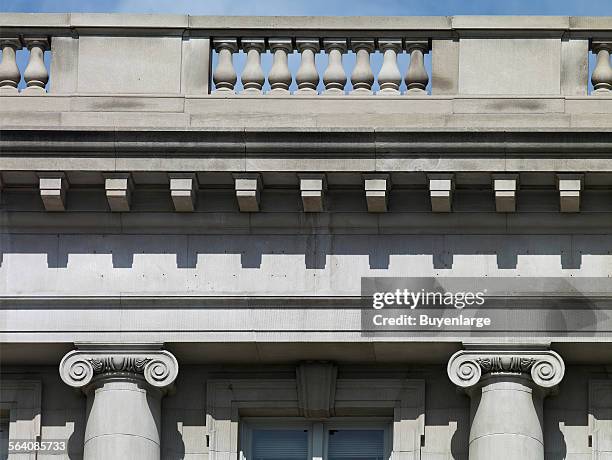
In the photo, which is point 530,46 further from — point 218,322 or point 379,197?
point 218,322

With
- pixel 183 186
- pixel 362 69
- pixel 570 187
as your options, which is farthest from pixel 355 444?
pixel 362 69

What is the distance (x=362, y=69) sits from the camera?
3100cm

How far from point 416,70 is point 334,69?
1.06m

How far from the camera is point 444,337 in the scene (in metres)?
29.8

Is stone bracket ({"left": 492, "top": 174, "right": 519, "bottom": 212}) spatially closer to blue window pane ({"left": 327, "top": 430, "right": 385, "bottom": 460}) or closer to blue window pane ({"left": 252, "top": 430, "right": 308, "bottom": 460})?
blue window pane ({"left": 327, "top": 430, "right": 385, "bottom": 460})

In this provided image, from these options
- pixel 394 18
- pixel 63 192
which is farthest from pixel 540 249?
pixel 63 192

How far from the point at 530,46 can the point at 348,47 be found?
2.37m

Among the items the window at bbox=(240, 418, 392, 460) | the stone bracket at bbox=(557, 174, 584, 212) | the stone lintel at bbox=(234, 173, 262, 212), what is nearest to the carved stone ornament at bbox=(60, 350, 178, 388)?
the window at bbox=(240, 418, 392, 460)

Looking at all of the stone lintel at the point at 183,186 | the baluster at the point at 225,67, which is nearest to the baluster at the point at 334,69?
the baluster at the point at 225,67

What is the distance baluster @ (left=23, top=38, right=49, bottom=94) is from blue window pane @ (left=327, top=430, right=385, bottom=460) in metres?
5.88

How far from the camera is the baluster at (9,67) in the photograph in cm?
3106

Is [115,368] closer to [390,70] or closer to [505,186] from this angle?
[390,70]

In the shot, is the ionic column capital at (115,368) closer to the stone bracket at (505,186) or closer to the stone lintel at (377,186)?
the stone lintel at (377,186)

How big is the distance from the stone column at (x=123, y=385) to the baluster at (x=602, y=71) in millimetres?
6482
